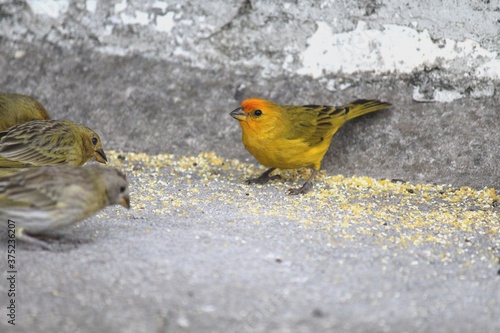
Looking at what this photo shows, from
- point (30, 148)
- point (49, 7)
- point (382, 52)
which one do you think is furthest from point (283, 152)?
point (49, 7)

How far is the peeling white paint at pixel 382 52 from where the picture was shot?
17.3 feet

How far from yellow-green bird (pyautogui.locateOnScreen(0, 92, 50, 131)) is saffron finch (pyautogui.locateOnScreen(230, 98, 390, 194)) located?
59.7 inches

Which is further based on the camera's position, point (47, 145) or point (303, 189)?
point (303, 189)

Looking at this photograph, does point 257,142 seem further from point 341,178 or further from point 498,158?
point 498,158

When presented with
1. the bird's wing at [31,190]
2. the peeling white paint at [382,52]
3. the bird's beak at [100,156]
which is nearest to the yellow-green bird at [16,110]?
the bird's beak at [100,156]

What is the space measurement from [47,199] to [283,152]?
211 cm

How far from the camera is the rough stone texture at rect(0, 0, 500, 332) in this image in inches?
126

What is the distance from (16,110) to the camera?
547cm

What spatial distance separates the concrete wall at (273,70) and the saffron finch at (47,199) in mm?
2054

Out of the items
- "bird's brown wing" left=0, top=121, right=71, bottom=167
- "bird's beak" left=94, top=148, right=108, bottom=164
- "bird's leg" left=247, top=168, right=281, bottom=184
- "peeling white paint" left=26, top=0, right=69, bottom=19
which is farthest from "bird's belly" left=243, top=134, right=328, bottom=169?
"peeling white paint" left=26, top=0, right=69, bottom=19

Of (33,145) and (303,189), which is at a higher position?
(33,145)

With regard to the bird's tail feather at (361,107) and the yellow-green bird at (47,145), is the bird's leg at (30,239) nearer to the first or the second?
the yellow-green bird at (47,145)

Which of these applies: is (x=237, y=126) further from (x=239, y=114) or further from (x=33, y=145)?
(x=33, y=145)

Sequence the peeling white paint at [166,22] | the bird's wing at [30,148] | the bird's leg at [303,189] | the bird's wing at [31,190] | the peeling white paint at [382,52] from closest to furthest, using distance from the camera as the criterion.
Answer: the bird's wing at [31,190]
the bird's wing at [30,148]
the bird's leg at [303,189]
the peeling white paint at [382,52]
the peeling white paint at [166,22]
